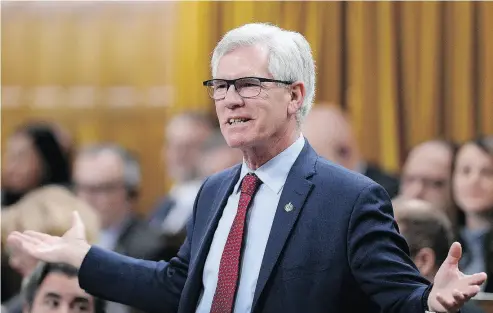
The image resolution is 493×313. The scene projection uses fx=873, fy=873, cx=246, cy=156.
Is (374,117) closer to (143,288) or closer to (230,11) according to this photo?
(230,11)

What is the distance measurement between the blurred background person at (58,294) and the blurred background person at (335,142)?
63.3 inches

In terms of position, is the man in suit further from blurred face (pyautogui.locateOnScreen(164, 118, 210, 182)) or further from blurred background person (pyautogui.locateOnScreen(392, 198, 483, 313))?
blurred face (pyautogui.locateOnScreen(164, 118, 210, 182))

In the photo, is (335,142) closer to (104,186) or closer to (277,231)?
(104,186)

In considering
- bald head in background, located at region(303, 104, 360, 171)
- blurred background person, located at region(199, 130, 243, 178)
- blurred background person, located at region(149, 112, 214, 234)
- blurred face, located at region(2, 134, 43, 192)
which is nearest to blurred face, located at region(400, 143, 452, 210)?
bald head in background, located at region(303, 104, 360, 171)

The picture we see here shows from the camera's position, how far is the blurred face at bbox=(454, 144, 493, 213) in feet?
11.4

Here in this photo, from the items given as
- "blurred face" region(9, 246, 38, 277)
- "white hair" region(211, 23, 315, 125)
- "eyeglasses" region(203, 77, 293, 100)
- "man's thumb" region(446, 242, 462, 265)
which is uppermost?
"white hair" region(211, 23, 315, 125)

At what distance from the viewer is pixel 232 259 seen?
1.88 m

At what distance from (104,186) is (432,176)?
1551 mm

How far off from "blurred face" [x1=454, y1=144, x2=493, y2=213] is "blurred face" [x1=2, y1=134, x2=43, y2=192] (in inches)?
83.2

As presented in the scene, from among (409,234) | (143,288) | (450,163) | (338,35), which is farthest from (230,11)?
(143,288)

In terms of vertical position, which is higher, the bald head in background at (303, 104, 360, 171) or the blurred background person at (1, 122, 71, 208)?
the bald head in background at (303, 104, 360, 171)

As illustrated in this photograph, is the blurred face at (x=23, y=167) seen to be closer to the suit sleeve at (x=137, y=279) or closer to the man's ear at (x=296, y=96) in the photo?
the suit sleeve at (x=137, y=279)

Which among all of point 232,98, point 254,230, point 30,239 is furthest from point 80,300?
point 232,98

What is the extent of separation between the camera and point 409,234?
264cm
